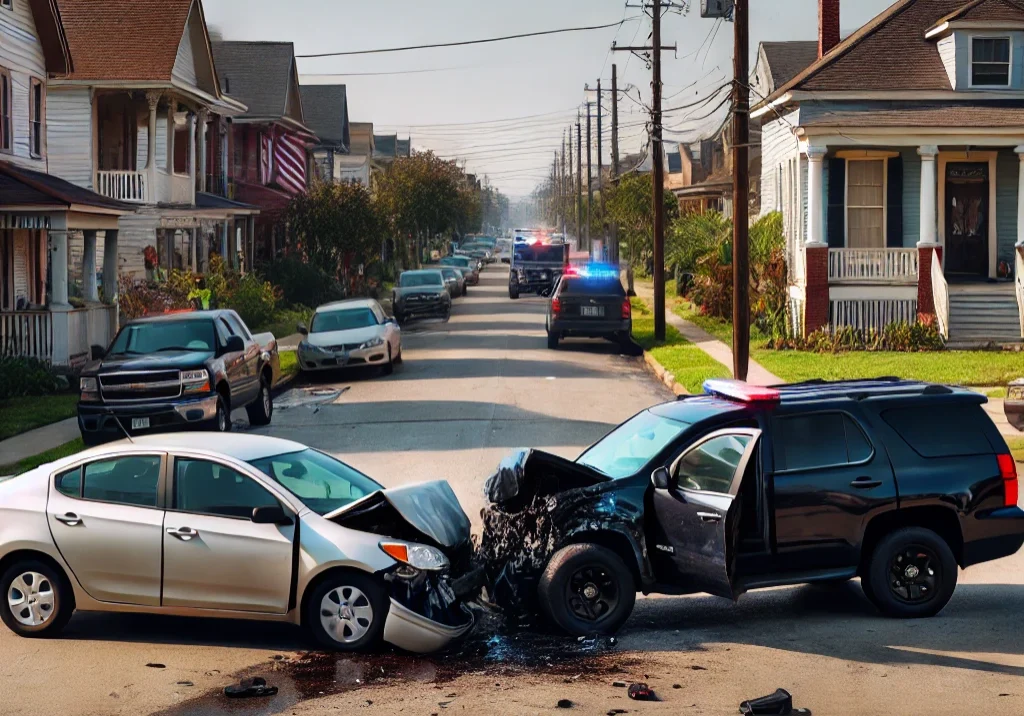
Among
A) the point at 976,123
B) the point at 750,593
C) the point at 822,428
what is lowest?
the point at 750,593

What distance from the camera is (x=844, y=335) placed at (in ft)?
101

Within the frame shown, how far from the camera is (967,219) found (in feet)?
111

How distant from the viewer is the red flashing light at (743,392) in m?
9.54

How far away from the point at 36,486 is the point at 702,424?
4.61m

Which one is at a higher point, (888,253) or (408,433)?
(888,253)

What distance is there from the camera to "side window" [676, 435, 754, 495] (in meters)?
A: 9.41

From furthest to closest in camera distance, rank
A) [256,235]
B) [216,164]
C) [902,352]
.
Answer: [256,235], [216,164], [902,352]

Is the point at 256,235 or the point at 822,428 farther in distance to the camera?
the point at 256,235

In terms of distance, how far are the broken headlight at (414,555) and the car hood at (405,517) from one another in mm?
178

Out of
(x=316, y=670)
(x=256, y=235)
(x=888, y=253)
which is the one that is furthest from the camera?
(x=256, y=235)

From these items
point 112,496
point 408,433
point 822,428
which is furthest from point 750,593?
point 408,433

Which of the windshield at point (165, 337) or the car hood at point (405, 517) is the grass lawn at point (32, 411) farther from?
the car hood at point (405, 517)

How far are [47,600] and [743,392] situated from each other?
495 centimetres

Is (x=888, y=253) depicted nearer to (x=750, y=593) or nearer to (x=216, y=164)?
(x=750, y=593)
